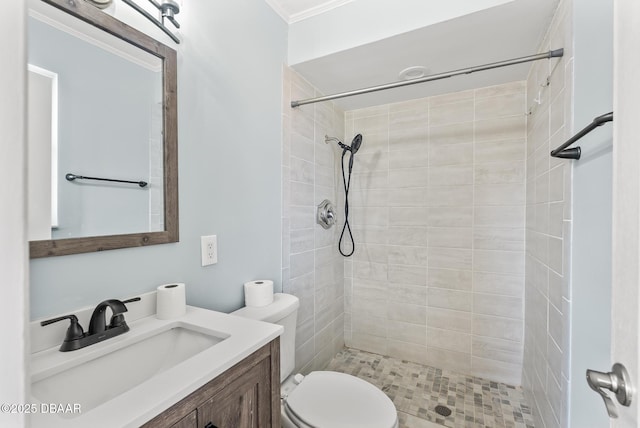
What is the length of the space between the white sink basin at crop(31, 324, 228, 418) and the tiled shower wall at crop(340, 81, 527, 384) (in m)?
1.67

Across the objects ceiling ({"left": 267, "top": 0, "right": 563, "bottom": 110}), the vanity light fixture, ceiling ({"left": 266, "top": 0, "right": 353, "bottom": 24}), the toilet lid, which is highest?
ceiling ({"left": 266, "top": 0, "right": 353, "bottom": 24})

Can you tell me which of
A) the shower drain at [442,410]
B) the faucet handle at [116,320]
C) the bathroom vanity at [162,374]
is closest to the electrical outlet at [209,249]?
the bathroom vanity at [162,374]

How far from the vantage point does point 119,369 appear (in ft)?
2.78

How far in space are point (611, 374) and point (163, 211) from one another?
125cm

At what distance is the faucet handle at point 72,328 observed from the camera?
0.79 meters

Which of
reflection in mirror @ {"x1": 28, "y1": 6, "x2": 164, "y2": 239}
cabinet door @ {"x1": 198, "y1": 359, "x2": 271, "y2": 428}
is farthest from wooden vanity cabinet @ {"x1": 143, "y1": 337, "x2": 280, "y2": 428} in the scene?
reflection in mirror @ {"x1": 28, "y1": 6, "x2": 164, "y2": 239}

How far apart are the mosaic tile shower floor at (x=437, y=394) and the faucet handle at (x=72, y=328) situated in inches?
63.7

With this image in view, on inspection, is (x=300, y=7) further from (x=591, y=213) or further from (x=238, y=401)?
(x=238, y=401)

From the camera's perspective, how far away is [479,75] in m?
1.86

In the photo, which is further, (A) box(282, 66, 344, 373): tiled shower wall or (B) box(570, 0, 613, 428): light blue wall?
(A) box(282, 66, 344, 373): tiled shower wall

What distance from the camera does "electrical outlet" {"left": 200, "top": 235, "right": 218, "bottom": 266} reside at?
1.23 m

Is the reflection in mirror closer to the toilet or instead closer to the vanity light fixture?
the vanity light fixture

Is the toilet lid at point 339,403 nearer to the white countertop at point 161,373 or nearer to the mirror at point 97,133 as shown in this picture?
the white countertop at point 161,373

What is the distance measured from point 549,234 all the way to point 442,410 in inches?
46.8
